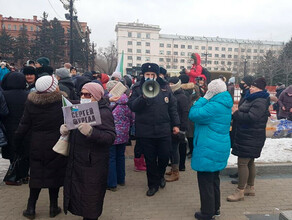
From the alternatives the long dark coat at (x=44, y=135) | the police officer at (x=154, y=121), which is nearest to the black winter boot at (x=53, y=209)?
the long dark coat at (x=44, y=135)

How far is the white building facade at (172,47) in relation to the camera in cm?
10606

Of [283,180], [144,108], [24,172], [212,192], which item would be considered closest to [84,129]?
[144,108]

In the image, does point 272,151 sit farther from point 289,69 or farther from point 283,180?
point 289,69

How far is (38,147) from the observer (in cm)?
→ 342

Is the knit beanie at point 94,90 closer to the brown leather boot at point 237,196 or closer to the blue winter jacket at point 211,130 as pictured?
the blue winter jacket at point 211,130

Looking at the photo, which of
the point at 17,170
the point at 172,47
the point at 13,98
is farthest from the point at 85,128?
the point at 172,47

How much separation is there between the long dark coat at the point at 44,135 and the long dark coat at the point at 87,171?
0.52 metres

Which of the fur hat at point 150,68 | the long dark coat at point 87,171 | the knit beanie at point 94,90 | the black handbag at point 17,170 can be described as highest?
the fur hat at point 150,68

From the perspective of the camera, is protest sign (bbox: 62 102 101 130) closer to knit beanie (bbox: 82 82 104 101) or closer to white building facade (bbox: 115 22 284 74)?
knit beanie (bbox: 82 82 104 101)

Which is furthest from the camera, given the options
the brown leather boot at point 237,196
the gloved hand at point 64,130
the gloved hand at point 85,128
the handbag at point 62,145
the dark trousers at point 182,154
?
the dark trousers at point 182,154

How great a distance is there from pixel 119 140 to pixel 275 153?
13.3ft

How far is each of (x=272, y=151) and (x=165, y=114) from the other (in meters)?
3.66

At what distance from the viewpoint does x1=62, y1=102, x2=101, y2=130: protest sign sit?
273cm

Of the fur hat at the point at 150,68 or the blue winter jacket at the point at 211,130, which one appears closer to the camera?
the blue winter jacket at the point at 211,130
